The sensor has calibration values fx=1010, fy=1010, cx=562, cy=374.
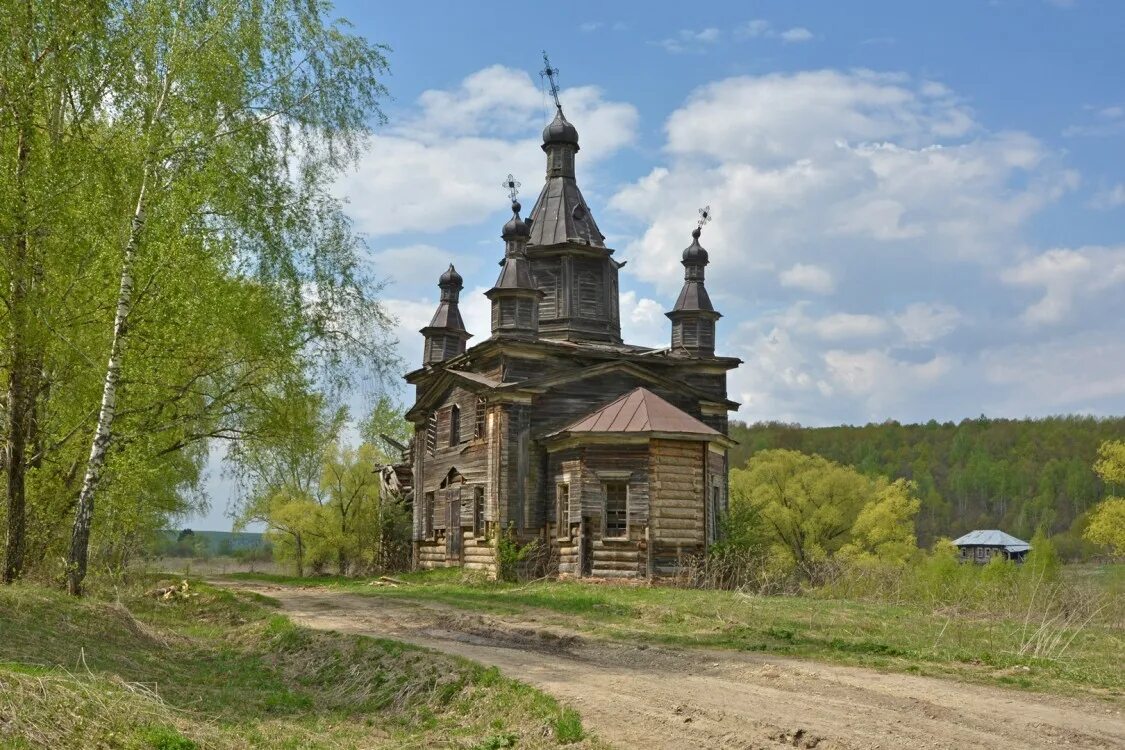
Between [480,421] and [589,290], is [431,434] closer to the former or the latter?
[480,421]

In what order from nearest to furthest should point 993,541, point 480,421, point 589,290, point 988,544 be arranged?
1. point 480,421
2. point 589,290
3. point 993,541
4. point 988,544

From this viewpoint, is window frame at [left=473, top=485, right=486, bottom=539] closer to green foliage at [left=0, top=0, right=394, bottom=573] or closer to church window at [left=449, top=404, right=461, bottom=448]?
church window at [left=449, top=404, right=461, bottom=448]

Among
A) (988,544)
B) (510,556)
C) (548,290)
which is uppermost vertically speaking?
(548,290)

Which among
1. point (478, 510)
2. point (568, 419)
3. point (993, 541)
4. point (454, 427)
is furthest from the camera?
point (993, 541)

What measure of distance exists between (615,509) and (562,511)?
5.28 feet

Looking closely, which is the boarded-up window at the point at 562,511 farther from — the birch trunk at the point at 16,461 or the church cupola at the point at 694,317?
the birch trunk at the point at 16,461

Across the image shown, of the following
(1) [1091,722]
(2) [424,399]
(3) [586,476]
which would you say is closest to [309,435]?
(3) [586,476]

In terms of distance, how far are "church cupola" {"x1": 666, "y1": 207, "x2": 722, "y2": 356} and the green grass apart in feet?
58.7

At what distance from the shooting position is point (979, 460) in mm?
115062

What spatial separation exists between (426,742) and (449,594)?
544 inches

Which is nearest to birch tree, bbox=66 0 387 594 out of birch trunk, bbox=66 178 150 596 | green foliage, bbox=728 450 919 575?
birch trunk, bbox=66 178 150 596

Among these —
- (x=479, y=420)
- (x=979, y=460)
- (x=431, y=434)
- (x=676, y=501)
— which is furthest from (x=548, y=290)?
(x=979, y=460)

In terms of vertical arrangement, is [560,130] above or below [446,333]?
above

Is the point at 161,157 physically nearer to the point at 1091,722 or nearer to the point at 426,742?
the point at 426,742
